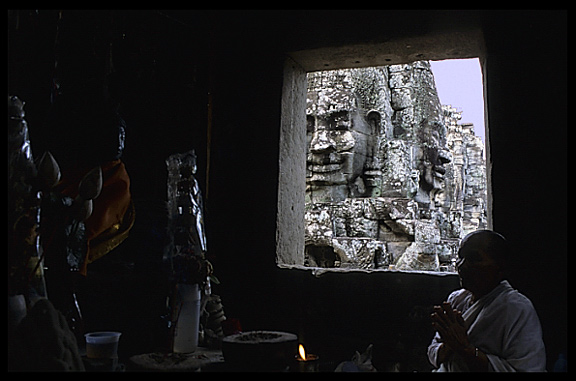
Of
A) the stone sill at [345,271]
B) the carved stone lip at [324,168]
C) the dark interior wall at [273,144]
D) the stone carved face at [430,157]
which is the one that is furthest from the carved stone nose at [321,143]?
the stone sill at [345,271]

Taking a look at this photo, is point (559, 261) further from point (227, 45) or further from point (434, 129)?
point (434, 129)

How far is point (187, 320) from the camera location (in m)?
A: 2.20

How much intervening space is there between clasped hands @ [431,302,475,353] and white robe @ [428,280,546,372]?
55 millimetres

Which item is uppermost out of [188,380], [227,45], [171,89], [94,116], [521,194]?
[227,45]

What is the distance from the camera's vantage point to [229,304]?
2902 millimetres

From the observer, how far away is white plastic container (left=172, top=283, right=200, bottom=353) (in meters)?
2.17

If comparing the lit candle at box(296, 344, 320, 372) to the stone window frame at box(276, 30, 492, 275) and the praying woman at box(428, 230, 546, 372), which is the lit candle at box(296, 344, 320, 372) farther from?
the stone window frame at box(276, 30, 492, 275)

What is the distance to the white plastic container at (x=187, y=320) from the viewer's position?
217 centimetres

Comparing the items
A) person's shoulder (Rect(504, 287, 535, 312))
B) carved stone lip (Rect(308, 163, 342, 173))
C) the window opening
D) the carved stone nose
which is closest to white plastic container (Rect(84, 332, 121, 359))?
person's shoulder (Rect(504, 287, 535, 312))

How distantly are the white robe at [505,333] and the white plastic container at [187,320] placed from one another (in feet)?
3.62

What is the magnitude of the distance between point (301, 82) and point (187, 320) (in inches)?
70.5

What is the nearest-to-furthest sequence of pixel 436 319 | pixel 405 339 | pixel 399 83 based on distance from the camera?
pixel 436 319 → pixel 405 339 → pixel 399 83

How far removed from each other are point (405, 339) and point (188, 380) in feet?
4.73

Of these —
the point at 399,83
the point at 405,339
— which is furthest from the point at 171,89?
the point at 399,83
